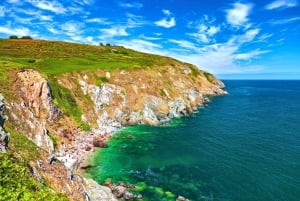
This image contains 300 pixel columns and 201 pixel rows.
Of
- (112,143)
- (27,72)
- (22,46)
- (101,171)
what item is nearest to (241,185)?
(101,171)

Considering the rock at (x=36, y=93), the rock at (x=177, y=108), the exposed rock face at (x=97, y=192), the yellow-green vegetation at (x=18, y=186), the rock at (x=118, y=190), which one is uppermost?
the rock at (x=36, y=93)

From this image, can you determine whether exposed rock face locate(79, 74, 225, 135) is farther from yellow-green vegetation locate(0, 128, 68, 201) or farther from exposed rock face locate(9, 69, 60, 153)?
yellow-green vegetation locate(0, 128, 68, 201)

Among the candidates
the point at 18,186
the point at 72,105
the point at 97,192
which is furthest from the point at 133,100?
the point at 18,186

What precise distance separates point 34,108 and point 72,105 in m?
15.5

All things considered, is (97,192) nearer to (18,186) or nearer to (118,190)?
(118,190)

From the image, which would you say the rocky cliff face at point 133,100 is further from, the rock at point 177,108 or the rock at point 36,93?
the rock at point 36,93

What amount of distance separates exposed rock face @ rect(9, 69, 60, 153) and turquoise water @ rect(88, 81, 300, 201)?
12593 mm

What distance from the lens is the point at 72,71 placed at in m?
91.0

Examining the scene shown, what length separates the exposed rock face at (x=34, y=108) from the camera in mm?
53562

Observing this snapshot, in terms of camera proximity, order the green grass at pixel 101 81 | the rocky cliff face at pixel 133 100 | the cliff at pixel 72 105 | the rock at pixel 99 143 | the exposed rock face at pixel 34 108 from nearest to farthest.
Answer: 1. the cliff at pixel 72 105
2. the exposed rock face at pixel 34 108
3. the rock at pixel 99 143
4. the rocky cliff face at pixel 133 100
5. the green grass at pixel 101 81

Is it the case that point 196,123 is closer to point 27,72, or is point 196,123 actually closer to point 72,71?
point 72,71

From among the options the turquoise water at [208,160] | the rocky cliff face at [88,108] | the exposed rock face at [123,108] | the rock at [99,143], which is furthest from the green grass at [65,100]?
the turquoise water at [208,160]

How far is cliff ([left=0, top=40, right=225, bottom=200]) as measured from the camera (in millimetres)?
39219

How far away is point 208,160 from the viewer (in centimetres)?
6156
